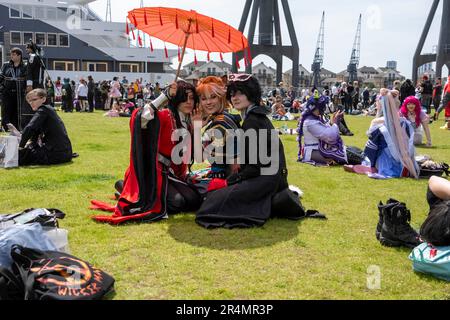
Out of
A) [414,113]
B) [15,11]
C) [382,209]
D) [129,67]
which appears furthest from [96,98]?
[15,11]

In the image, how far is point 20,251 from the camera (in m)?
3.04

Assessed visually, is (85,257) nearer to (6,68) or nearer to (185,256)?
(185,256)

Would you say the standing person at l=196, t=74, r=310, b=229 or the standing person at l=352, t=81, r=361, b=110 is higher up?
the standing person at l=352, t=81, r=361, b=110

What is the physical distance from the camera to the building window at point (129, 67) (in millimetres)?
55797

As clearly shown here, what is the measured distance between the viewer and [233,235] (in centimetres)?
446

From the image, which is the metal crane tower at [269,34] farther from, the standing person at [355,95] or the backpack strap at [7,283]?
the backpack strap at [7,283]

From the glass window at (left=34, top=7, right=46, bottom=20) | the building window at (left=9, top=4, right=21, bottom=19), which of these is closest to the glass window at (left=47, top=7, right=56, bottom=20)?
the glass window at (left=34, top=7, right=46, bottom=20)

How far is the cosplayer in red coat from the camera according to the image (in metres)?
4.89

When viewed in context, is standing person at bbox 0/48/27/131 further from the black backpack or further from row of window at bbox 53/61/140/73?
row of window at bbox 53/61/140/73

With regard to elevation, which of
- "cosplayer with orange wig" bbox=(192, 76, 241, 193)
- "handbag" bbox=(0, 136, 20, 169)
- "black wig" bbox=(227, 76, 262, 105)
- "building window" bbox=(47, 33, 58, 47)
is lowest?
"handbag" bbox=(0, 136, 20, 169)

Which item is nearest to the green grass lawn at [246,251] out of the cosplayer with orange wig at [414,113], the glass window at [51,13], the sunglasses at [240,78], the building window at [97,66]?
the sunglasses at [240,78]

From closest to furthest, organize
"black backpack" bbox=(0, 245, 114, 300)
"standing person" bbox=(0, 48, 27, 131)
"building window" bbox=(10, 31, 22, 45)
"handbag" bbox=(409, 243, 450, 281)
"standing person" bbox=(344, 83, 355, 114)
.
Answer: "black backpack" bbox=(0, 245, 114, 300) < "handbag" bbox=(409, 243, 450, 281) < "standing person" bbox=(0, 48, 27, 131) < "standing person" bbox=(344, 83, 355, 114) < "building window" bbox=(10, 31, 22, 45)

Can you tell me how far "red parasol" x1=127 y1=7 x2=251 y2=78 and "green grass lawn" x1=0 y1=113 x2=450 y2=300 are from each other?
189cm

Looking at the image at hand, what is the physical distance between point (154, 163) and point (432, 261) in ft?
9.43
